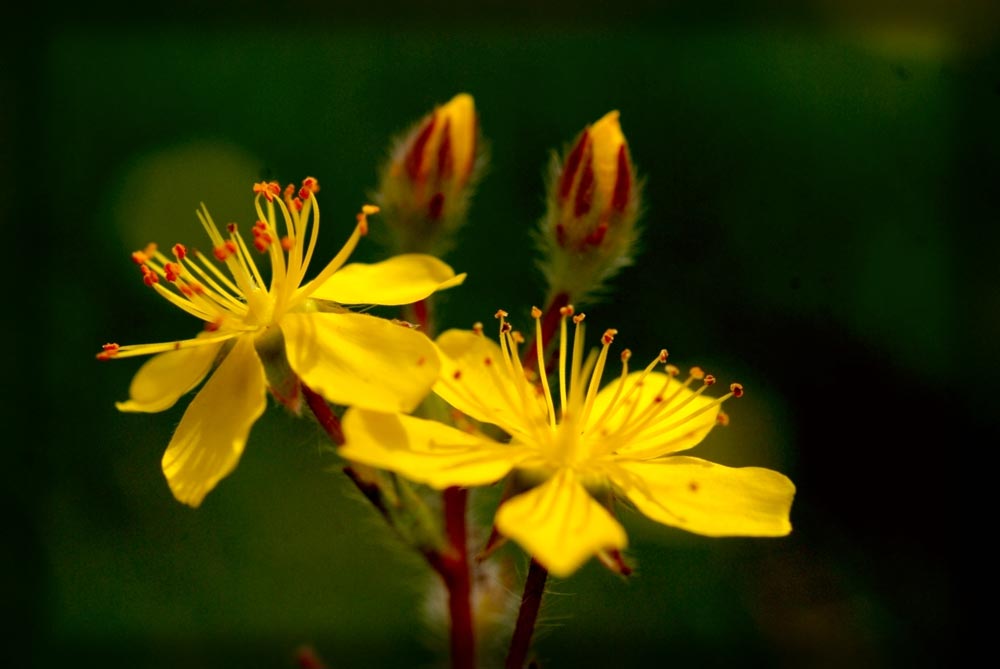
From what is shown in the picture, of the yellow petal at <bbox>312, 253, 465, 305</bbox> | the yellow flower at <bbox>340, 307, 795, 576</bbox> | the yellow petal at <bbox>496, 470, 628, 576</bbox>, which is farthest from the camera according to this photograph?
the yellow petal at <bbox>312, 253, 465, 305</bbox>

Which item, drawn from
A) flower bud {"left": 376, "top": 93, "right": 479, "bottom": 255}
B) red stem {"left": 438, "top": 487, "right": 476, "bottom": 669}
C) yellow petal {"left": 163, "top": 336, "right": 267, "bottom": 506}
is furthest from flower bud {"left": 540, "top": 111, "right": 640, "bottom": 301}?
yellow petal {"left": 163, "top": 336, "right": 267, "bottom": 506}

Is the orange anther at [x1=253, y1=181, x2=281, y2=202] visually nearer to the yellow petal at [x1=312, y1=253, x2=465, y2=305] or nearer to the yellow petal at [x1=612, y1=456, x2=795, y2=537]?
the yellow petal at [x1=312, y1=253, x2=465, y2=305]

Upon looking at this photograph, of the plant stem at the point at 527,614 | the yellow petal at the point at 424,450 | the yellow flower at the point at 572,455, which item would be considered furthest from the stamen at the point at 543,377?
the plant stem at the point at 527,614

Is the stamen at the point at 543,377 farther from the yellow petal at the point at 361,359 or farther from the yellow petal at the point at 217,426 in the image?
the yellow petal at the point at 217,426

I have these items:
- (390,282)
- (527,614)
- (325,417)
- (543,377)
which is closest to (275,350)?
(325,417)

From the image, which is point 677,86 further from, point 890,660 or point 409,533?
point 409,533
